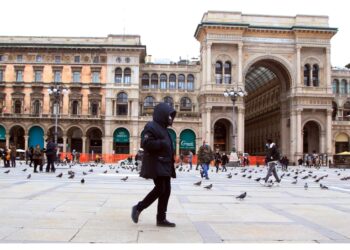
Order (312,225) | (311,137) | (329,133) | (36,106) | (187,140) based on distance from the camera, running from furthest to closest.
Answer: (311,137) < (36,106) < (187,140) < (329,133) < (312,225)

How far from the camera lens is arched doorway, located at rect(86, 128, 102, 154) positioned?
6975 centimetres

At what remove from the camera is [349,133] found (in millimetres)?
74438

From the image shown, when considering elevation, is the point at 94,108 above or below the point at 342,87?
below

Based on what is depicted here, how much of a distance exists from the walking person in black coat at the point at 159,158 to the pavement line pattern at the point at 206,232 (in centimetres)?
48

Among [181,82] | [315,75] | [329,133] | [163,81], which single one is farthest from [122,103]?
[329,133]

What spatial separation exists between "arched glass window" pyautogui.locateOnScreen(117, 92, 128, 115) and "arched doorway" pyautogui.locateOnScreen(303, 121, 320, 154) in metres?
25.5

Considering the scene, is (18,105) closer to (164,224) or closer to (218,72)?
(218,72)

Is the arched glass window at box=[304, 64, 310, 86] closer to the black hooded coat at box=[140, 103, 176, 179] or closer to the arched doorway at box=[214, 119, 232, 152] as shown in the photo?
the arched doorway at box=[214, 119, 232, 152]

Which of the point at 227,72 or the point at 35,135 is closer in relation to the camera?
the point at 227,72

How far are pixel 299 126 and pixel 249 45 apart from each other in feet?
41.7

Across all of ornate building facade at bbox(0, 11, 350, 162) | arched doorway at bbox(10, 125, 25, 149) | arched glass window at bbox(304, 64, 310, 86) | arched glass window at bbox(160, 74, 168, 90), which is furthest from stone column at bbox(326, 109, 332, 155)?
arched doorway at bbox(10, 125, 25, 149)

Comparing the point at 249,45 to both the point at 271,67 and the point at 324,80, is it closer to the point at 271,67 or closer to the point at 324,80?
the point at 271,67

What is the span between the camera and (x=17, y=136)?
6962 centimetres

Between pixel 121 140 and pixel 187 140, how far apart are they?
915 cm
